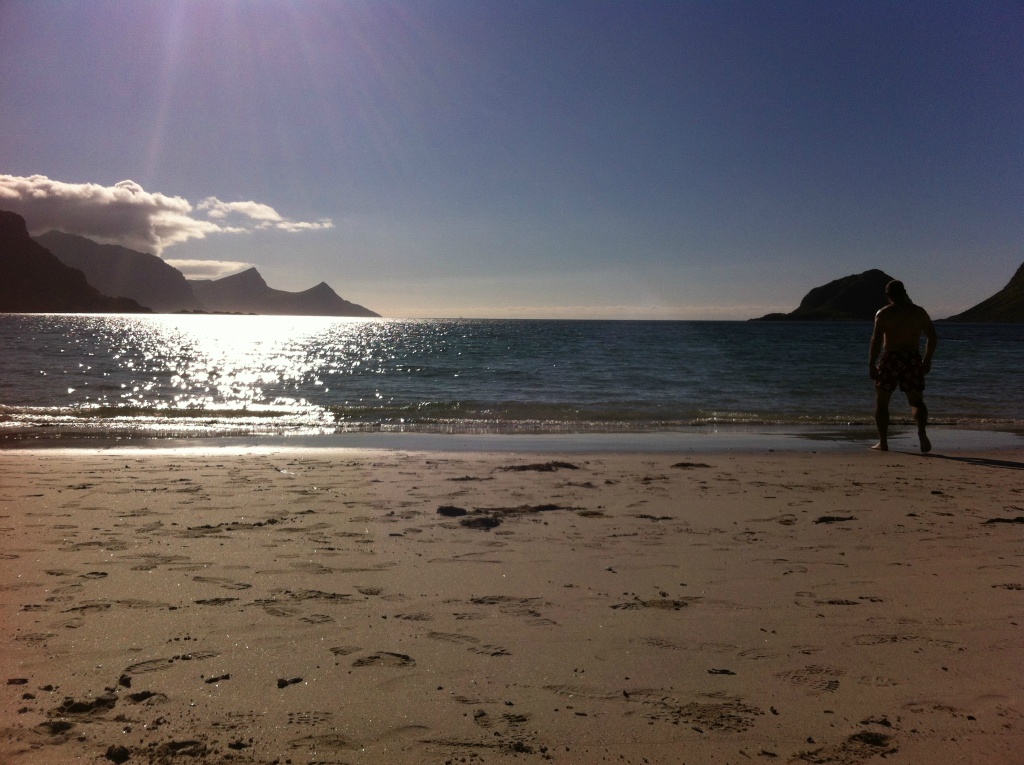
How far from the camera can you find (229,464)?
7895 millimetres

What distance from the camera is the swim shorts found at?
9203 millimetres

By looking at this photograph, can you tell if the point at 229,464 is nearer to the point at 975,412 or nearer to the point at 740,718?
the point at 740,718

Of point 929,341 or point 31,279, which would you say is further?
point 31,279

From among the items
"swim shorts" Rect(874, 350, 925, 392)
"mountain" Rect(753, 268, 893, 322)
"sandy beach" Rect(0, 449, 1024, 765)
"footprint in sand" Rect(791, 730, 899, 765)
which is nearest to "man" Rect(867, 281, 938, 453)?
"swim shorts" Rect(874, 350, 925, 392)

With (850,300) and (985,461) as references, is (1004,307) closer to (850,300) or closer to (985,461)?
(850,300)

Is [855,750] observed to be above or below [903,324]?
below

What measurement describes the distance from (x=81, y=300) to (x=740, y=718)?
750 feet

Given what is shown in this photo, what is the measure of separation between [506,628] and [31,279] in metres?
225

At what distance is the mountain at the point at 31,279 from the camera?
178m

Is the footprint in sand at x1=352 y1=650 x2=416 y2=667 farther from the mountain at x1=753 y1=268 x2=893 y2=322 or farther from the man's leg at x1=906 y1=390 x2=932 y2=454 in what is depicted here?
the mountain at x1=753 y1=268 x2=893 y2=322

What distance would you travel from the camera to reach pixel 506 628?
3.27 meters

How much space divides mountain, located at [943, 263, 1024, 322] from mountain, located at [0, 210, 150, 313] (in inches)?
9631

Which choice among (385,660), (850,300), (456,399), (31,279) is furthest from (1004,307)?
(31,279)

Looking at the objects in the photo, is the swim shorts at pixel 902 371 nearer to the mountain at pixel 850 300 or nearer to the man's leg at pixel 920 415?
the man's leg at pixel 920 415
